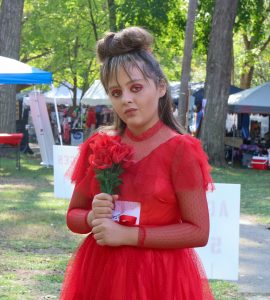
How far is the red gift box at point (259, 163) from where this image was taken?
74.1 feet

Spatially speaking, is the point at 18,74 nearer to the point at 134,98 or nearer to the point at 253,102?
the point at 253,102

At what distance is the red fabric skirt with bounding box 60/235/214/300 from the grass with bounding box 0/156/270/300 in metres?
3.62

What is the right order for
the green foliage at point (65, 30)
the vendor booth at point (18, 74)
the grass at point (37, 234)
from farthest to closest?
1. the green foliage at point (65, 30)
2. the vendor booth at point (18, 74)
3. the grass at point (37, 234)

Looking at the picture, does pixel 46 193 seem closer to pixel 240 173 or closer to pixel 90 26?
pixel 240 173

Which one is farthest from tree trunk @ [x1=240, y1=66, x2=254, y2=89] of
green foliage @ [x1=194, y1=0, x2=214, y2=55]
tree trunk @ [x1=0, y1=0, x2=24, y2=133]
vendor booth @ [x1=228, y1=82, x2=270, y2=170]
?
tree trunk @ [x1=0, y1=0, x2=24, y2=133]

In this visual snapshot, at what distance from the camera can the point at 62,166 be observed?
11.2 m

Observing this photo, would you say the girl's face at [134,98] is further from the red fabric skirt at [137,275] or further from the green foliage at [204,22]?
the green foliage at [204,22]

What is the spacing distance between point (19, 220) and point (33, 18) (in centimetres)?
2628

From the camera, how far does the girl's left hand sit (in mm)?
2611

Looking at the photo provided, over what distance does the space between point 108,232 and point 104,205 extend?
0.31 feet

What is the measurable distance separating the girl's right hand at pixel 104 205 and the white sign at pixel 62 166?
25.8 ft

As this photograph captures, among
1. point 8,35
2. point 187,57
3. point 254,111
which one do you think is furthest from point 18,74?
point 254,111

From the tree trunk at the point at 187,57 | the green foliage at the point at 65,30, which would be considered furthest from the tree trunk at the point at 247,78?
the tree trunk at the point at 187,57

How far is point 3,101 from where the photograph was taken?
20750 millimetres
